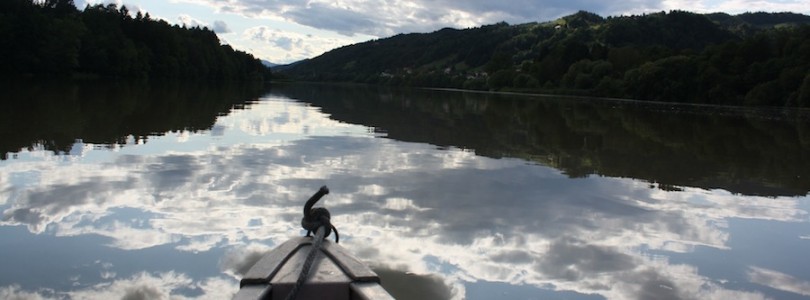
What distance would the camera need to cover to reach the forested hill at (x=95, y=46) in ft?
213

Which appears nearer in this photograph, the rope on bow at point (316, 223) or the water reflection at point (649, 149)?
the rope on bow at point (316, 223)

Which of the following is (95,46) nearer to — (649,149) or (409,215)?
(649,149)

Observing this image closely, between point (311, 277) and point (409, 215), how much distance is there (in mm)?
4750

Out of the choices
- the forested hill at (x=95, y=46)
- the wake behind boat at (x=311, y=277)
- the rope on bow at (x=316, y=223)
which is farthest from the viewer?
the forested hill at (x=95, y=46)

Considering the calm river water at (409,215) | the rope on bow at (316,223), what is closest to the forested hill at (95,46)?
the calm river water at (409,215)

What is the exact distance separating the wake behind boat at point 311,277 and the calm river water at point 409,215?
4.16ft

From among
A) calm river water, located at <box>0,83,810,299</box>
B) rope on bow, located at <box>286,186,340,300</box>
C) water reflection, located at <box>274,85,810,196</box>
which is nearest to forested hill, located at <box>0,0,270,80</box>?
water reflection, located at <box>274,85,810,196</box>

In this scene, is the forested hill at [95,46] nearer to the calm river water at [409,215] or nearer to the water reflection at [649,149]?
the water reflection at [649,149]

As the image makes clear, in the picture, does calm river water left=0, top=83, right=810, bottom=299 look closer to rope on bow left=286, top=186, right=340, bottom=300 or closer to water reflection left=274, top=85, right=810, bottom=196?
water reflection left=274, top=85, right=810, bottom=196

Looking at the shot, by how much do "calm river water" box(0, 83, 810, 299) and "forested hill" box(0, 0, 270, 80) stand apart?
55.0 m

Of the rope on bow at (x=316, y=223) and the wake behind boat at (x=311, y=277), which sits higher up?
the rope on bow at (x=316, y=223)

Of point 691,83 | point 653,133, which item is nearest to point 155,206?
point 653,133

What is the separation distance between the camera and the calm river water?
21.3 ft

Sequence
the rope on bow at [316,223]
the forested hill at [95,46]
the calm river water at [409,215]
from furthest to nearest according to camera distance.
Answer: the forested hill at [95,46] < the calm river water at [409,215] < the rope on bow at [316,223]
